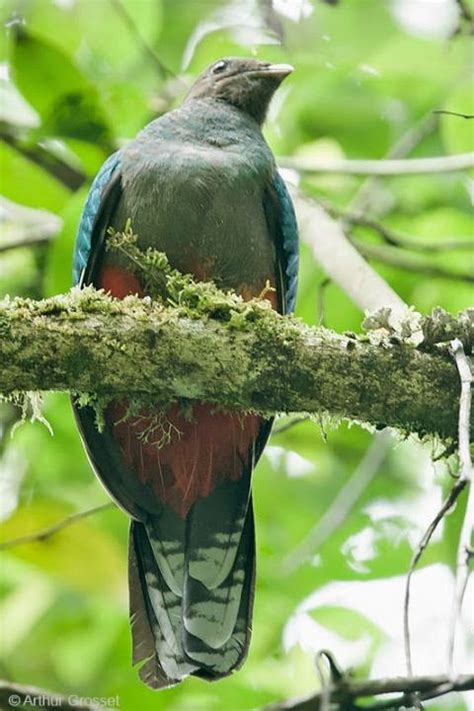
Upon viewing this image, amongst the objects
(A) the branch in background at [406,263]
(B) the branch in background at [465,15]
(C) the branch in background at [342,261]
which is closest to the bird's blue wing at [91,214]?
(C) the branch in background at [342,261]

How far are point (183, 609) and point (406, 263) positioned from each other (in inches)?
96.8

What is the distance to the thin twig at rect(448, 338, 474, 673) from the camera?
2561 mm

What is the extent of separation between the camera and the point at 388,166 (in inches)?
267

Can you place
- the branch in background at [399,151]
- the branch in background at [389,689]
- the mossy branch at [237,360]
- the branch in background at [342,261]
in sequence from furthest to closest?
the branch in background at [399,151] < the branch in background at [342,261] < the mossy branch at [237,360] < the branch in background at [389,689]

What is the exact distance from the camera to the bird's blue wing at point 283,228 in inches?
227

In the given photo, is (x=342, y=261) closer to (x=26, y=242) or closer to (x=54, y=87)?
(x=54, y=87)

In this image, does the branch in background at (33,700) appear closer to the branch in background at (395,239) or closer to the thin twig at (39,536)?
the thin twig at (39,536)

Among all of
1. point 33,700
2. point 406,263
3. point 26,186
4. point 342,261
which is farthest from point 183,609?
point 26,186

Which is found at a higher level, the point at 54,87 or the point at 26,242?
the point at 54,87

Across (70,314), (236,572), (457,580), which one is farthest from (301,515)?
(457,580)

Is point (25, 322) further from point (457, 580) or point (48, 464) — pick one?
point (48, 464)

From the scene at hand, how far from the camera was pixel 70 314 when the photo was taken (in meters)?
4.15

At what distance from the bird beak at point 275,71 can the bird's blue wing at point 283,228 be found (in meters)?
1.02

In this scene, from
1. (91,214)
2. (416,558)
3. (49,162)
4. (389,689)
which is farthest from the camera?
(49,162)
